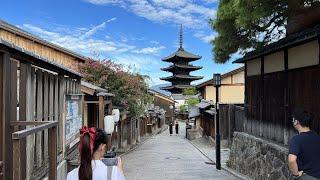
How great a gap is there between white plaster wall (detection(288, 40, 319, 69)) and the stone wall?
2217 mm

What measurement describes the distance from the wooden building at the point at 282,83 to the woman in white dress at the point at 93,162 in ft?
21.0

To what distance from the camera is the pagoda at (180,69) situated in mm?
84312

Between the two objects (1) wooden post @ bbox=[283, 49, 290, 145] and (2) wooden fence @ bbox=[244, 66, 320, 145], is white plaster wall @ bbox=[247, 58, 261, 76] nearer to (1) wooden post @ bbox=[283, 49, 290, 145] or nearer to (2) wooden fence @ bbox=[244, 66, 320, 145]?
(2) wooden fence @ bbox=[244, 66, 320, 145]

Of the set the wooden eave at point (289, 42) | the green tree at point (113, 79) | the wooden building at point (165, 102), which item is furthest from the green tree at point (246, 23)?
the wooden building at point (165, 102)

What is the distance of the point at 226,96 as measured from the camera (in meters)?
44.7

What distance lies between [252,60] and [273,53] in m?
2.35

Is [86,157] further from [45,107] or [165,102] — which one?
[165,102]

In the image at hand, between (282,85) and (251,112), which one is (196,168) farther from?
(282,85)

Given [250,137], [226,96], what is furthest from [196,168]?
[226,96]

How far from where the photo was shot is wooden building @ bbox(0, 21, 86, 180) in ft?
18.4

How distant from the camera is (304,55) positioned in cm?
1092

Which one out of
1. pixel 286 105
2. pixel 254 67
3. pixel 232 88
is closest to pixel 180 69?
pixel 232 88

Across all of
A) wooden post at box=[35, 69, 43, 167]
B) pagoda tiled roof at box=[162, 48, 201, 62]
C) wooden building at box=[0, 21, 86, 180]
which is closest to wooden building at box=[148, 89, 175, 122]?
pagoda tiled roof at box=[162, 48, 201, 62]

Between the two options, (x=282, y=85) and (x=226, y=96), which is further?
(x=226, y=96)
